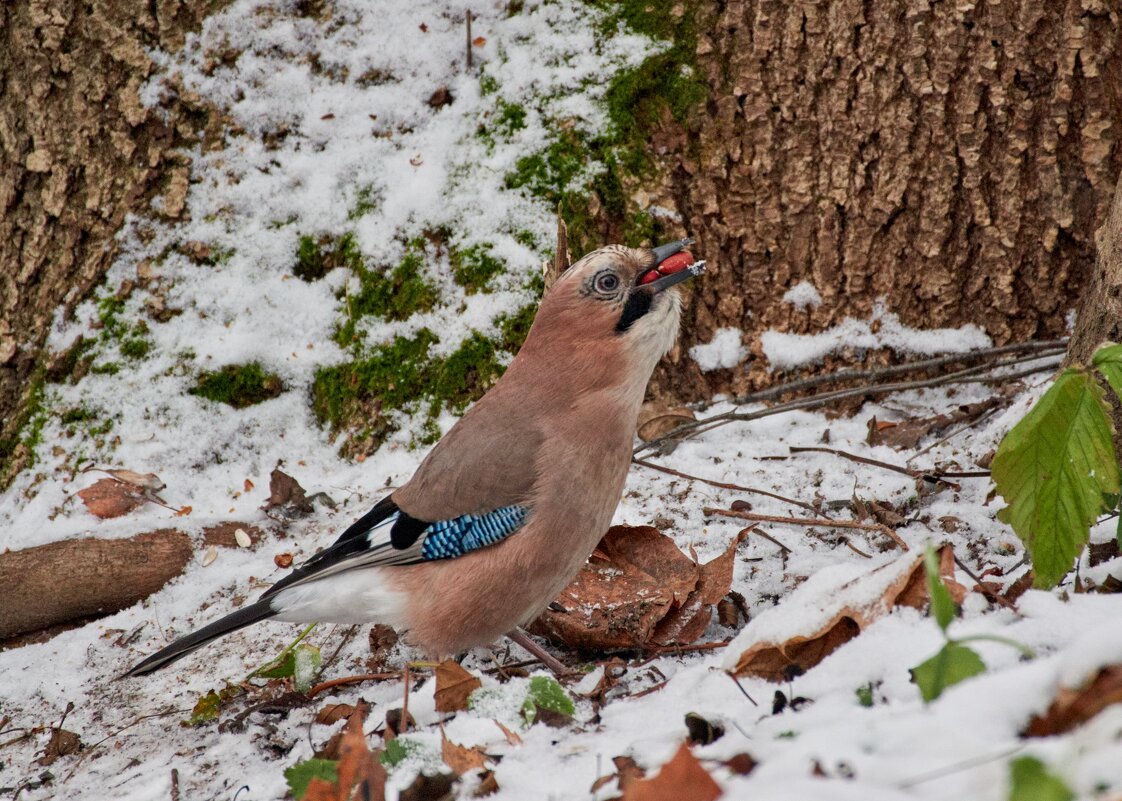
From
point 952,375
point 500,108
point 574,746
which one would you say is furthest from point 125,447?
point 952,375

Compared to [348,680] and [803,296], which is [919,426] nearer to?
[803,296]

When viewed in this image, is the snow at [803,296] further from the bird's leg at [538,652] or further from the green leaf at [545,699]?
the green leaf at [545,699]

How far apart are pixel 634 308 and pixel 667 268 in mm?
155

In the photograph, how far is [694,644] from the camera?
9.30 ft

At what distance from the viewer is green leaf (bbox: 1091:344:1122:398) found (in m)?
2.06

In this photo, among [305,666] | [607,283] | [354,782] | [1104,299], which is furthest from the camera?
[607,283]

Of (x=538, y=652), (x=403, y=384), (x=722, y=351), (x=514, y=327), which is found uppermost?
(x=514, y=327)

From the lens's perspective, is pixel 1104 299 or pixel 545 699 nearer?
pixel 545 699

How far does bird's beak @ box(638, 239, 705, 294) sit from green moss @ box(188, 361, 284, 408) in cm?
168

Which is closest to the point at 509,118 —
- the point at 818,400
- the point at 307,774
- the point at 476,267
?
the point at 476,267

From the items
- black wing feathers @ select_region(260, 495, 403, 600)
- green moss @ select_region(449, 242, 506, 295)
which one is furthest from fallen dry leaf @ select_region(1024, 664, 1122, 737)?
green moss @ select_region(449, 242, 506, 295)

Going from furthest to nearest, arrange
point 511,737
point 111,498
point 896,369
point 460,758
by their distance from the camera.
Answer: point 111,498
point 896,369
point 511,737
point 460,758

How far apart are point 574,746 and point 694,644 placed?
2.51 ft

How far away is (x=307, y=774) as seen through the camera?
2047 millimetres
